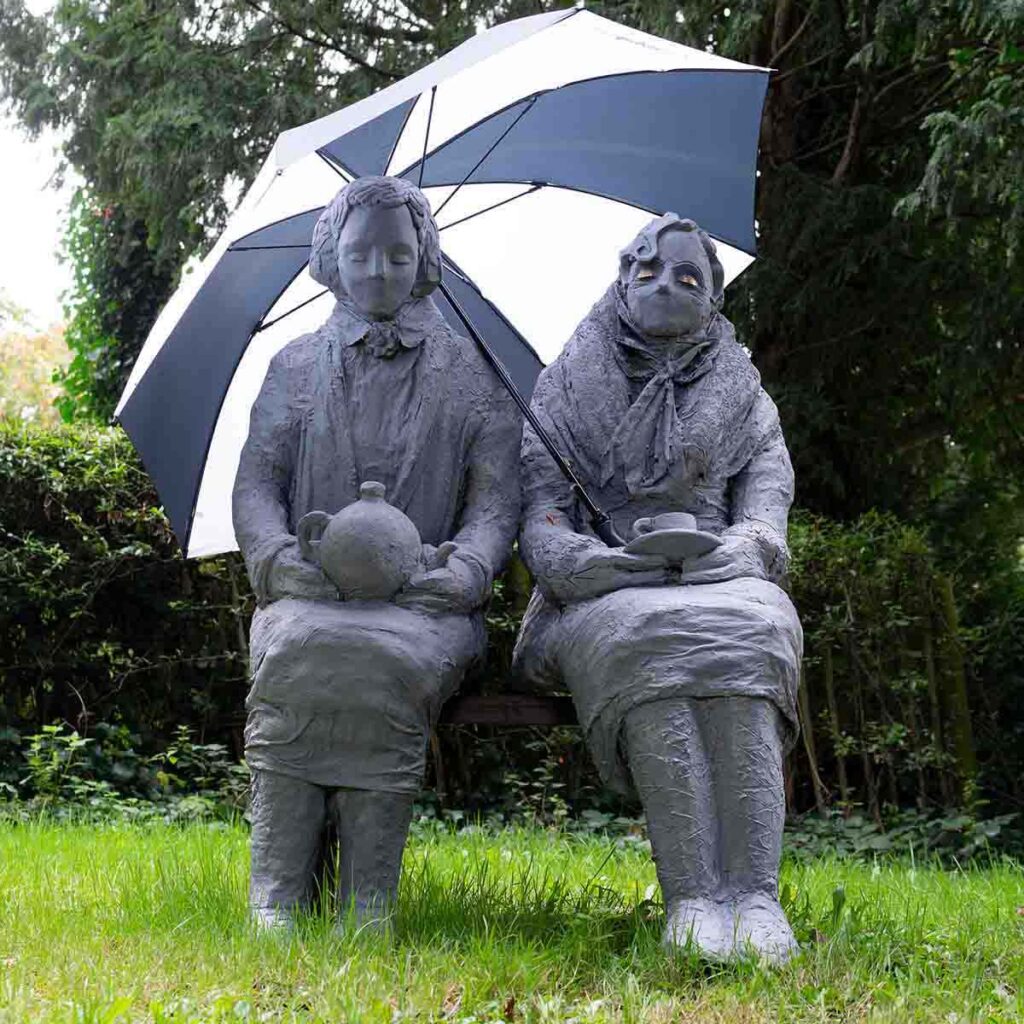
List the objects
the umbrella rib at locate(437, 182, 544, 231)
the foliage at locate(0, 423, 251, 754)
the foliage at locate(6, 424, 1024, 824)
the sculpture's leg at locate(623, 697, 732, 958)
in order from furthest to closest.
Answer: the foliage at locate(0, 423, 251, 754), the foliage at locate(6, 424, 1024, 824), the umbrella rib at locate(437, 182, 544, 231), the sculpture's leg at locate(623, 697, 732, 958)

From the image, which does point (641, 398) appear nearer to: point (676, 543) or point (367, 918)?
point (676, 543)

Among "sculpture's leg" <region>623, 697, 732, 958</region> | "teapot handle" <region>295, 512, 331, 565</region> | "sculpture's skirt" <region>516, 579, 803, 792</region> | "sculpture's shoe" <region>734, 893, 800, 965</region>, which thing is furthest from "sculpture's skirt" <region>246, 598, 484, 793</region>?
"sculpture's shoe" <region>734, 893, 800, 965</region>

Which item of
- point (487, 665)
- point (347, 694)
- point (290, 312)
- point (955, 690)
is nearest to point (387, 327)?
point (290, 312)

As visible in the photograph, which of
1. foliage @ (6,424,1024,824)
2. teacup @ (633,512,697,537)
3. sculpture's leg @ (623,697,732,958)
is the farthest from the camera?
foliage @ (6,424,1024,824)

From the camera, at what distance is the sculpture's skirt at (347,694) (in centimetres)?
408

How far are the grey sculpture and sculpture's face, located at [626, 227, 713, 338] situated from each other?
0.48 m

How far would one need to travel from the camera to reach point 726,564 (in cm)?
425

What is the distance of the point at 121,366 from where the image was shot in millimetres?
13000

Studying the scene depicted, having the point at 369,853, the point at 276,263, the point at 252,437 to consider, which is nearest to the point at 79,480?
the point at 276,263

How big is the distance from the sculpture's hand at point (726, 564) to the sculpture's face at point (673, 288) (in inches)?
27.5

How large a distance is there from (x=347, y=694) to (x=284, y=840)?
0.43 meters

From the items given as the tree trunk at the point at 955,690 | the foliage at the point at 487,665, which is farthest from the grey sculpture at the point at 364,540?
the tree trunk at the point at 955,690

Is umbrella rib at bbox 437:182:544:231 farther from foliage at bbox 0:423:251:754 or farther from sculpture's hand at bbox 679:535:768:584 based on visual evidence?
foliage at bbox 0:423:251:754

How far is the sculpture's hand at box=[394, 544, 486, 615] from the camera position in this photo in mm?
4281
